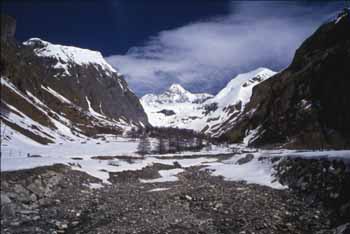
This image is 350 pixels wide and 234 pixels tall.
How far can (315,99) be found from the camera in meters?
98.5

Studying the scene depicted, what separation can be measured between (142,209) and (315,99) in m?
87.0

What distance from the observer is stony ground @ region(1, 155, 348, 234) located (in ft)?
65.5

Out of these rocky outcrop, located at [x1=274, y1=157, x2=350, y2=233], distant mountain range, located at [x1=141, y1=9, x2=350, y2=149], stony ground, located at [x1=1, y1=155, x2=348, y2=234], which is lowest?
stony ground, located at [x1=1, y1=155, x2=348, y2=234]

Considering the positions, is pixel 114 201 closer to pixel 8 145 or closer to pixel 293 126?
pixel 8 145

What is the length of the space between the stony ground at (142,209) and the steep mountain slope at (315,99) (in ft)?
185

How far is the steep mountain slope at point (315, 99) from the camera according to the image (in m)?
82.8

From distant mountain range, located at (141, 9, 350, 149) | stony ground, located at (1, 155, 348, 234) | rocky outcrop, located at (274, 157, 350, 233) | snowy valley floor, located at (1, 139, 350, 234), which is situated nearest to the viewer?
rocky outcrop, located at (274, 157, 350, 233)

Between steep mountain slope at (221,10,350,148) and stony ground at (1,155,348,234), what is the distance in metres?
56.5

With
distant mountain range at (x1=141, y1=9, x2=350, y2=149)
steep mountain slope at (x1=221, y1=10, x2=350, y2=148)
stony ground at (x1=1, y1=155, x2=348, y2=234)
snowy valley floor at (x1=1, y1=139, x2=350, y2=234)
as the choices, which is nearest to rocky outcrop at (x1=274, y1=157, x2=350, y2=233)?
snowy valley floor at (x1=1, y1=139, x2=350, y2=234)

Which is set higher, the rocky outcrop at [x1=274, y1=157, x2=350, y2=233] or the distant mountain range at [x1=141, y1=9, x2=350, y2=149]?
the distant mountain range at [x1=141, y1=9, x2=350, y2=149]

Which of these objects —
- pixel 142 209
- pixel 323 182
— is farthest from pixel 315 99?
pixel 142 209

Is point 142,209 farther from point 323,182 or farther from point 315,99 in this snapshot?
→ point 315,99

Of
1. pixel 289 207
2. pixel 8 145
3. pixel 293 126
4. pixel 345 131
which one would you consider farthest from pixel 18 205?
pixel 293 126

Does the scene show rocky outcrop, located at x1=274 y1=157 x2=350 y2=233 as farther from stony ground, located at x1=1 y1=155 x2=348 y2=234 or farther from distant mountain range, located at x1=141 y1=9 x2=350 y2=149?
distant mountain range, located at x1=141 y1=9 x2=350 y2=149
